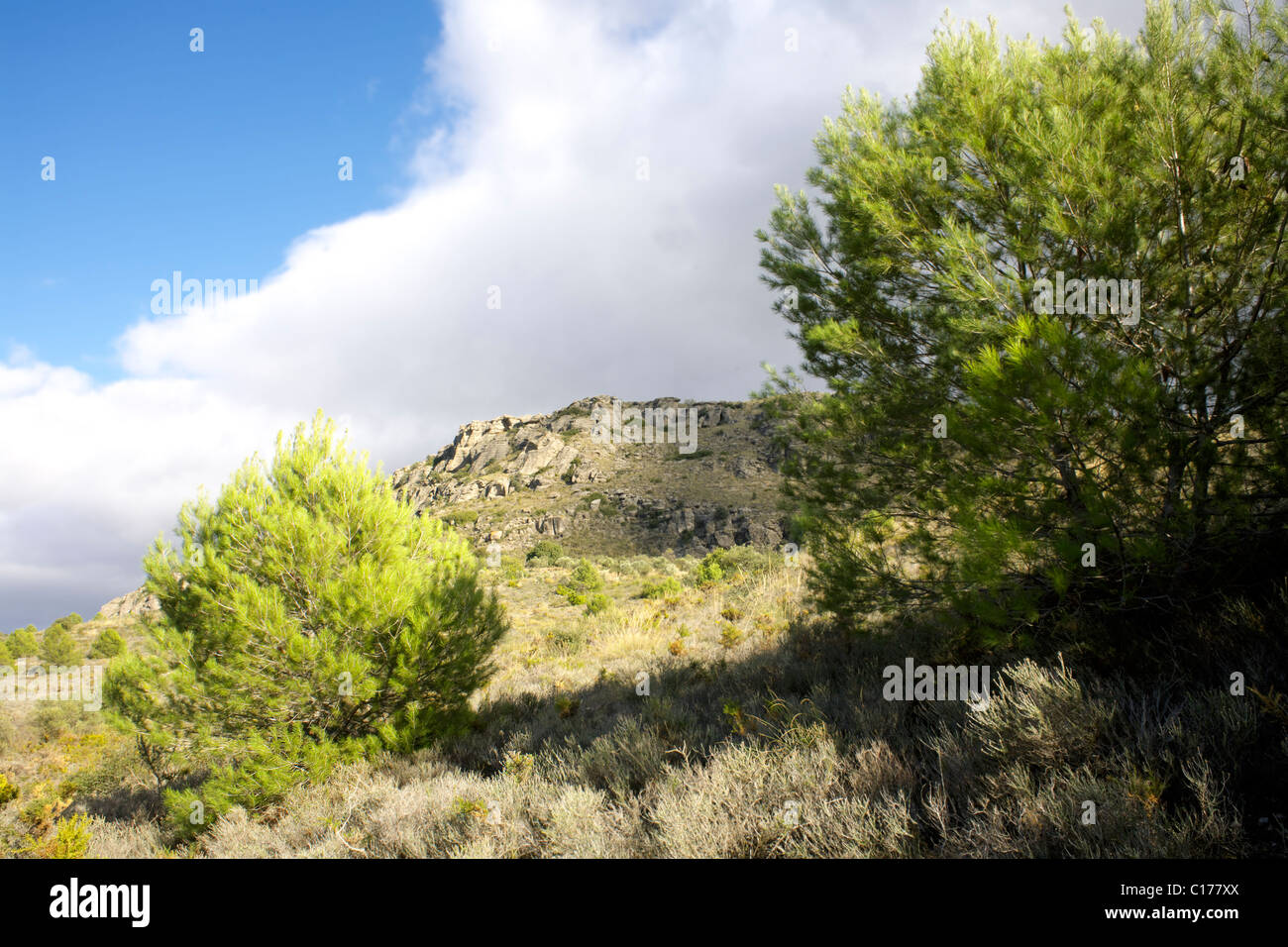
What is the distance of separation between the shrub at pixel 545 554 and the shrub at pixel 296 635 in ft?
85.9

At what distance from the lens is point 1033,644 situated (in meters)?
4.16

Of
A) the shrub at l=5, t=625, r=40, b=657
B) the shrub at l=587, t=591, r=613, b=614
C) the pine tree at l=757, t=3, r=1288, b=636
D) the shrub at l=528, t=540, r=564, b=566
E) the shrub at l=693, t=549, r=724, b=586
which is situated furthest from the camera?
the shrub at l=528, t=540, r=564, b=566

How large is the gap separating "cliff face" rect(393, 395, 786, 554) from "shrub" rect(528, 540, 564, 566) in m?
3.32

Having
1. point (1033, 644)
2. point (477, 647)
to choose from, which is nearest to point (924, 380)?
point (1033, 644)

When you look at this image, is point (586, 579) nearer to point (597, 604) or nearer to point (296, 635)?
point (597, 604)

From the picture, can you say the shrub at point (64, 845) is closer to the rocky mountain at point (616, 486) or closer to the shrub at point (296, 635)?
the shrub at point (296, 635)

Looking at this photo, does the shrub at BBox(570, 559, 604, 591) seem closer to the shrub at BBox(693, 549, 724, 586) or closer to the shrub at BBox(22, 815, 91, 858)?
the shrub at BBox(693, 549, 724, 586)

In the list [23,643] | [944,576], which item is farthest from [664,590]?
[23,643]

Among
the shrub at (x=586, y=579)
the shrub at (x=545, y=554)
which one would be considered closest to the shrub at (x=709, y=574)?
the shrub at (x=586, y=579)

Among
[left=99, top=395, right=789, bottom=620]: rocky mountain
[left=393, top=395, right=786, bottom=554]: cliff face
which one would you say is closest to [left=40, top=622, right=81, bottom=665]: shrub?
[left=99, top=395, right=789, bottom=620]: rocky mountain

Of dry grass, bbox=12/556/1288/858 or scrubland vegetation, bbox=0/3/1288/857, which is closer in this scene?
dry grass, bbox=12/556/1288/858

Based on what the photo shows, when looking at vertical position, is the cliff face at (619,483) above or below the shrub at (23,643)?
above

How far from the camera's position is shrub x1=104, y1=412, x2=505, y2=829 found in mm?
5738

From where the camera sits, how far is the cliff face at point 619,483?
1674 inches
